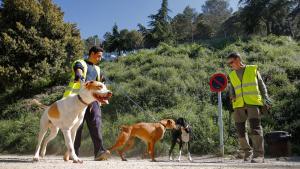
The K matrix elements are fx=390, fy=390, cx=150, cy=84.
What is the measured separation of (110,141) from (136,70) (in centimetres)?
970

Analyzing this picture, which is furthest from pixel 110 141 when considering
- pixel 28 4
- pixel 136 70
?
pixel 28 4

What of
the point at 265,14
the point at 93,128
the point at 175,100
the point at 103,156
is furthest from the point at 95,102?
the point at 265,14

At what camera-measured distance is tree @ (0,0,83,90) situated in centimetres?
2127

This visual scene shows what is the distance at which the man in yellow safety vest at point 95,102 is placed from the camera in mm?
6199

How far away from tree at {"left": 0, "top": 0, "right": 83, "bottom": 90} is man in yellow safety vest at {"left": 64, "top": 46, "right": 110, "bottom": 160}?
1526cm

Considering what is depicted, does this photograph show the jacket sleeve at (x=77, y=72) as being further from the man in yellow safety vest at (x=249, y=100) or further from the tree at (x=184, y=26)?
the tree at (x=184, y=26)

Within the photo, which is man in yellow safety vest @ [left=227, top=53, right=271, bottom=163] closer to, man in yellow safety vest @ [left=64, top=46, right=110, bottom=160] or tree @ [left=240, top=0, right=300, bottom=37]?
man in yellow safety vest @ [left=64, top=46, right=110, bottom=160]

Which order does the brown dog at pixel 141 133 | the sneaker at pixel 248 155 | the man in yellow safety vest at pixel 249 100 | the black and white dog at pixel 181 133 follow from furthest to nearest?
the black and white dog at pixel 181 133
the brown dog at pixel 141 133
the sneaker at pixel 248 155
the man in yellow safety vest at pixel 249 100

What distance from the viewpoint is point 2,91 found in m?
22.2

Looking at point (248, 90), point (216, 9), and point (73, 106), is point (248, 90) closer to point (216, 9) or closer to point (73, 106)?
point (73, 106)

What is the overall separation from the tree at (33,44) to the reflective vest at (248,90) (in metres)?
15.9

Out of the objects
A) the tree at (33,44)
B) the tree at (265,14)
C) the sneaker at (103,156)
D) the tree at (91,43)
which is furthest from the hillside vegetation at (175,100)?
the tree at (265,14)

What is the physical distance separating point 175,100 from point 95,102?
914cm

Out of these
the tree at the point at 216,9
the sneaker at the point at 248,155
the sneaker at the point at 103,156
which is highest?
the tree at the point at 216,9
